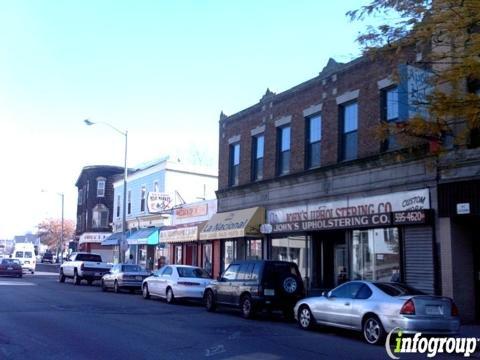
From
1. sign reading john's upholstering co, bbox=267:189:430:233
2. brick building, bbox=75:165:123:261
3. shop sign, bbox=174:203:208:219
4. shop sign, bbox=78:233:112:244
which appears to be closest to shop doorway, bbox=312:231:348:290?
sign reading john's upholstering co, bbox=267:189:430:233

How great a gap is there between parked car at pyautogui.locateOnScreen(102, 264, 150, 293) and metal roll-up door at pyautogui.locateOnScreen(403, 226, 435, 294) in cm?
1389

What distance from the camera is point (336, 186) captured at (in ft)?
72.0

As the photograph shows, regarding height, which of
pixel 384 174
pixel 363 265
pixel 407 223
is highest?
pixel 384 174

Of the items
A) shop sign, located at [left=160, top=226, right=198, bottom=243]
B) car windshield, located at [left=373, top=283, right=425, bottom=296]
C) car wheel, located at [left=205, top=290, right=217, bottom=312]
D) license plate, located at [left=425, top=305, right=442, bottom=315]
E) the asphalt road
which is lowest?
the asphalt road

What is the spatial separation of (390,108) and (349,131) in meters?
2.34

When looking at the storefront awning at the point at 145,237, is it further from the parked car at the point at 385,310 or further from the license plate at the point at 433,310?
the license plate at the point at 433,310

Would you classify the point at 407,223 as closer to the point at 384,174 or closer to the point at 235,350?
the point at 384,174

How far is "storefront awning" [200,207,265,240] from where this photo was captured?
25.8 meters

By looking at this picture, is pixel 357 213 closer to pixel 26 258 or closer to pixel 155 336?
pixel 155 336

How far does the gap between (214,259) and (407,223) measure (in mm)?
14400

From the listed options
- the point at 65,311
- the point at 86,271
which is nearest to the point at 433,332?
the point at 65,311

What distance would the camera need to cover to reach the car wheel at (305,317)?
15.0 m

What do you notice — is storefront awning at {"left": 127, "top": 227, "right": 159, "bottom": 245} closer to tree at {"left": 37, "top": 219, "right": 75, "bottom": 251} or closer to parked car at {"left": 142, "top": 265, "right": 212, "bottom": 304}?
parked car at {"left": 142, "top": 265, "right": 212, "bottom": 304}

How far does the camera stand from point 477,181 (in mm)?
16188
